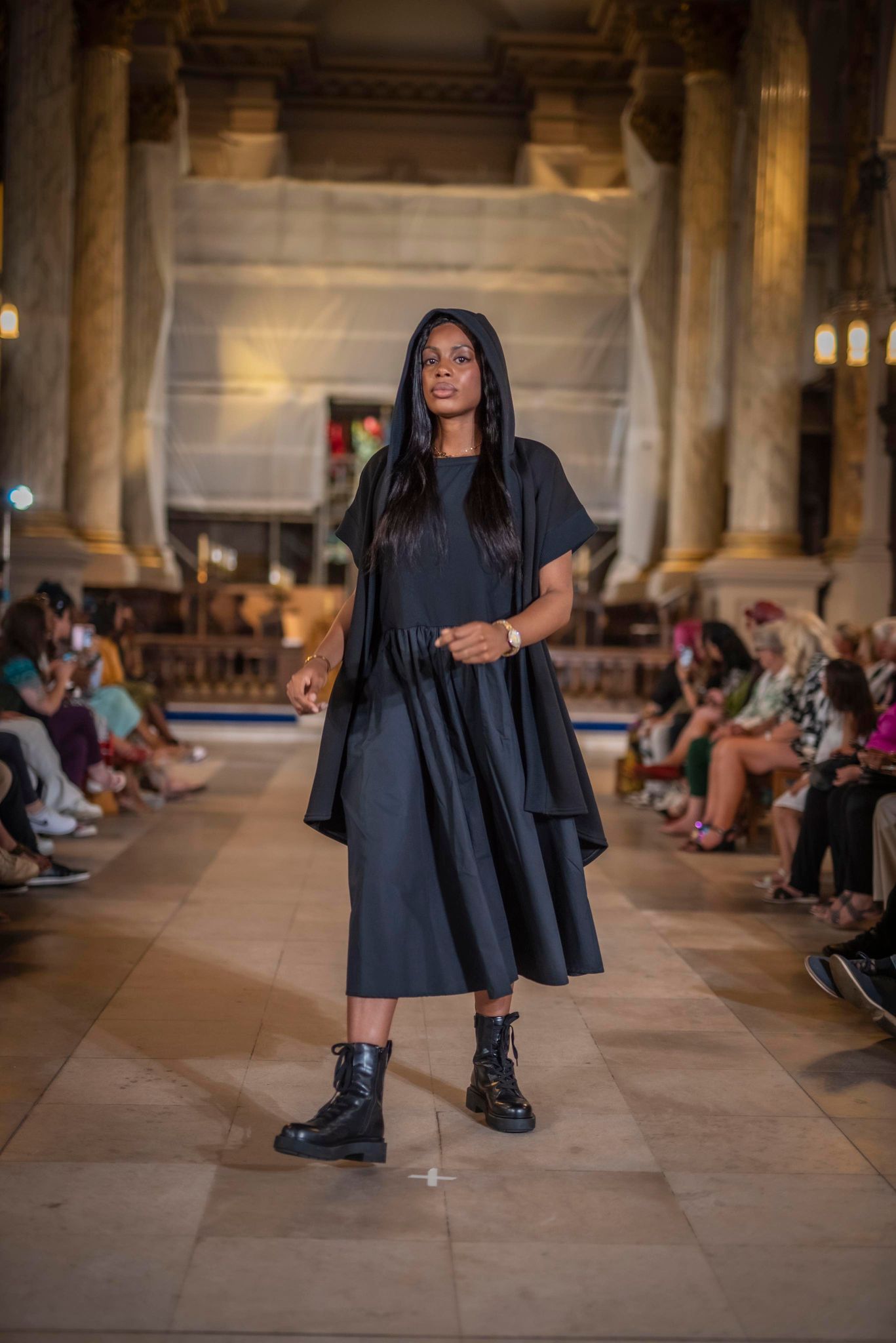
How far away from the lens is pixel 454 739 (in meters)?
3.71

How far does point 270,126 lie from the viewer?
2355 cm

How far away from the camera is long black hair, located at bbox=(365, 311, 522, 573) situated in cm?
372

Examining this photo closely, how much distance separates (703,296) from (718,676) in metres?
9.29

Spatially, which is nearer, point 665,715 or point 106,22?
point 665,715

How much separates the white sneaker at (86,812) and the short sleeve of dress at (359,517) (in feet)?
16.6

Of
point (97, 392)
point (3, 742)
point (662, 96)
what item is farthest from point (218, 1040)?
Answer: point (662, 96)

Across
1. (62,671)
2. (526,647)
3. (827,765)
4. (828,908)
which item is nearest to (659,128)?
(62,671)

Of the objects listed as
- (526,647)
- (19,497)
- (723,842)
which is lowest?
(723,842)

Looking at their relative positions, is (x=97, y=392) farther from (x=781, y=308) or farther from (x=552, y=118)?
(x=552, y=118)

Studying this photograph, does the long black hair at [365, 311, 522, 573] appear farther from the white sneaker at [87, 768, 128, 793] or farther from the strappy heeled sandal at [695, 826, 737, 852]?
the white sneaker at [87, 768, 128, 793]

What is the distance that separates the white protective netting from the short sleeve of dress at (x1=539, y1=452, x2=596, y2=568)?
17163 millimetres

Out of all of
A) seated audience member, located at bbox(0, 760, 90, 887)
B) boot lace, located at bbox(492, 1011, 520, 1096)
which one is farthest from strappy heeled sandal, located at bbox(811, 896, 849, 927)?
seated audience member, located at bbox(0, 760, 90, 887)

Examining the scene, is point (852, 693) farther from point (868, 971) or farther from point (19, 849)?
point (19, 849)

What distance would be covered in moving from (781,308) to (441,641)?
13.1m
